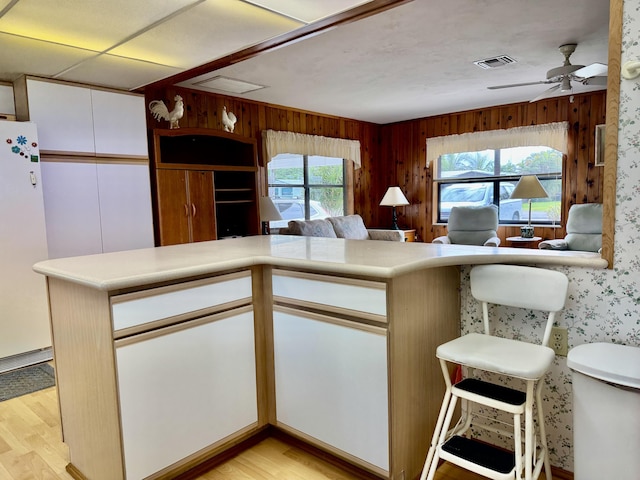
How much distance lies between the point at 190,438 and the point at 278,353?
1.67 ft

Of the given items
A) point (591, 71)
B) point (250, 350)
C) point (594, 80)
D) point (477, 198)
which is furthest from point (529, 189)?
point (250, 350)

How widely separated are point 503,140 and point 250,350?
514 cm

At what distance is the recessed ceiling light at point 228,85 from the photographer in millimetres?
4199

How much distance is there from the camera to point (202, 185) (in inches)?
167

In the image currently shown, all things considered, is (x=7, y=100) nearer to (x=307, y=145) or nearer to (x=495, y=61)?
(x=307, y=145)

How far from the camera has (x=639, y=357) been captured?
1401 mm

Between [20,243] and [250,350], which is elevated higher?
[20,243]

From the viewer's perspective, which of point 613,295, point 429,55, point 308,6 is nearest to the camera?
point 613,295

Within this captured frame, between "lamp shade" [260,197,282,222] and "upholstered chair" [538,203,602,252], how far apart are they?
2943mm

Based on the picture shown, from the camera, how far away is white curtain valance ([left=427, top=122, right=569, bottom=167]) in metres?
5.47

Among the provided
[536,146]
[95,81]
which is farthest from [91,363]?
[536,146]

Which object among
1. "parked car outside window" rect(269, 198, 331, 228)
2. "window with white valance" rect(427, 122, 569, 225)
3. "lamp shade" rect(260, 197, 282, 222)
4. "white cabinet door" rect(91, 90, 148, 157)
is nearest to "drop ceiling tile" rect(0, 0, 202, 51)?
"white cabinet door" rect(91, 90, 148, 157)

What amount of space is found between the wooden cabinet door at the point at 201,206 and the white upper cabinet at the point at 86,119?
518 millimetres

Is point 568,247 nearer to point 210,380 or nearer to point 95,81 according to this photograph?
point 210,380
